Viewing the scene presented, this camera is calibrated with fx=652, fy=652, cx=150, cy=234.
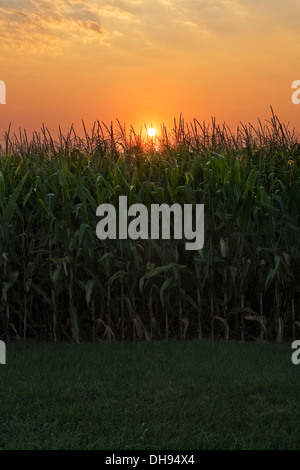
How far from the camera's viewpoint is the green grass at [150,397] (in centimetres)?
429

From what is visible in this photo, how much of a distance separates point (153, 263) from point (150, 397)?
2164 mm

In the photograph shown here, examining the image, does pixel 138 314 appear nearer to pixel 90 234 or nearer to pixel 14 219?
pixel 90 234

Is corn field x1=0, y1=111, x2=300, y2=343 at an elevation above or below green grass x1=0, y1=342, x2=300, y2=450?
above

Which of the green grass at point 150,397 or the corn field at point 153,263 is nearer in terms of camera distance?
the green grass at point 150,397

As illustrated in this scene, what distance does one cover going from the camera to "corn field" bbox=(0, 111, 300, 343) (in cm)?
684

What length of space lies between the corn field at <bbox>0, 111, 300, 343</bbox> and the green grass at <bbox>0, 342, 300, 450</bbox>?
1.88 feet

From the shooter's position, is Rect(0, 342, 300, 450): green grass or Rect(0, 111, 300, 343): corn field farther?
Rect(0, 111, 300, 343): corn field

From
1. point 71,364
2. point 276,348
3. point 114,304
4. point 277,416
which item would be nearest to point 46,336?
point 114,304

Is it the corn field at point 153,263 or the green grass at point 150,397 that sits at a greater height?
the corn field at point 153,263

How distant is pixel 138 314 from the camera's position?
7078 millimetres

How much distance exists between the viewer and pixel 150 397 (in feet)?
16.1

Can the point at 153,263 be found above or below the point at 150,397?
above

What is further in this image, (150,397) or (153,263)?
(153,263)

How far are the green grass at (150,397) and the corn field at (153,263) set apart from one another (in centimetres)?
57
